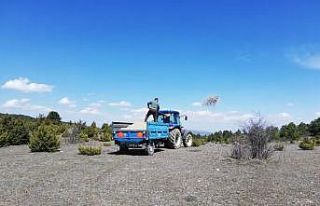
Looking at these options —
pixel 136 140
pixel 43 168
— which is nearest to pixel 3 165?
pixel 43 168

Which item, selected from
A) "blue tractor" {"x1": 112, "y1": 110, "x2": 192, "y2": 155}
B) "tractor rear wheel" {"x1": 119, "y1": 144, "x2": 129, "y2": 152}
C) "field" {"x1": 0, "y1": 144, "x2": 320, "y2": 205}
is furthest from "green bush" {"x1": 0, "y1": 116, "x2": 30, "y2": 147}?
"field" {"x1": 0, "y1": 144, "x2": 320, "y2": 205}

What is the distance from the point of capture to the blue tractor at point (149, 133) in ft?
65.9

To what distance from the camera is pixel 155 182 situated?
12.0 metres

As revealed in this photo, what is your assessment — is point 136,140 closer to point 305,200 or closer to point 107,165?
point 107,165

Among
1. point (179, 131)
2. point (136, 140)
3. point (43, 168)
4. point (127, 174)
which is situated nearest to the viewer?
point (127, 174)

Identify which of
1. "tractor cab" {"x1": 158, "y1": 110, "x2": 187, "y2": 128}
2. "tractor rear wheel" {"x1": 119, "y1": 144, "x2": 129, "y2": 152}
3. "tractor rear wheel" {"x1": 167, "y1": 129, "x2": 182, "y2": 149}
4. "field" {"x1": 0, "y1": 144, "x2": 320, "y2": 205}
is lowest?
"field" {"x1": 0, "y1": 144, "x2": 320, "y2": 205}

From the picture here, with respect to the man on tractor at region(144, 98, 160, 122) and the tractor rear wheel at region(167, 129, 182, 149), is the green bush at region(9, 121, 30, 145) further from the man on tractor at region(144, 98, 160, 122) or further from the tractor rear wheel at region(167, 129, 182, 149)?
the tractor rear wheel at region(167, 129, 182, 149)

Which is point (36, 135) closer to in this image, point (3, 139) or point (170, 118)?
point (3, 139)

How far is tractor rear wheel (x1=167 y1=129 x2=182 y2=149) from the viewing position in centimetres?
2405

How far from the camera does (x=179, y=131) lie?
25.3m

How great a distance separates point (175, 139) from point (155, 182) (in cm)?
1247

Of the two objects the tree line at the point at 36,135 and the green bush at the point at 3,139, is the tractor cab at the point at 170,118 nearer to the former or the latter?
Result: the tree line at the point at 36,135

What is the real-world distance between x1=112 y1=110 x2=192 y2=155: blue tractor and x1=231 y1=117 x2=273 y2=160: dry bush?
408cm

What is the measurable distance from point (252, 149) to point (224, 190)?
7.52m
